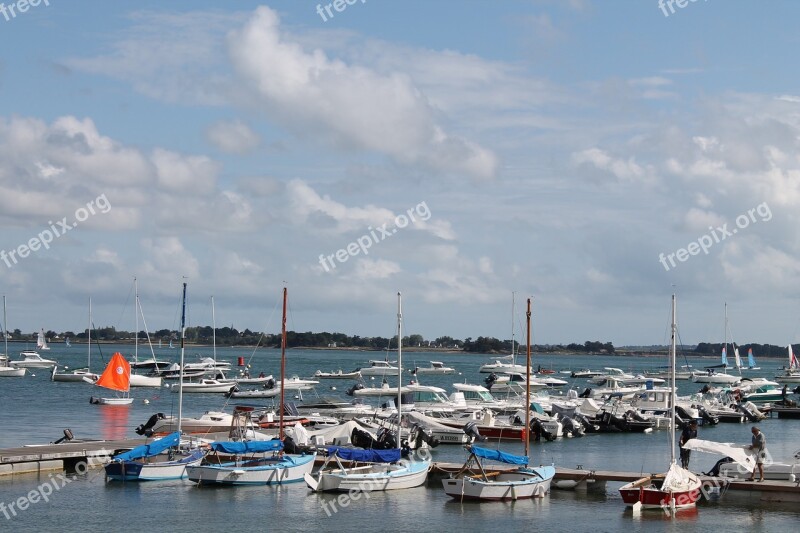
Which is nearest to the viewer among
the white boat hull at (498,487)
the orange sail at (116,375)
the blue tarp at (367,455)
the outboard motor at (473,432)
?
the white boat hull at (498,487)

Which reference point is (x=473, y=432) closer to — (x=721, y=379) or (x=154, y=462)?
(x=154, y=462)

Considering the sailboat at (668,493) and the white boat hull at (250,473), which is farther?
the white boat hull at (250,473)

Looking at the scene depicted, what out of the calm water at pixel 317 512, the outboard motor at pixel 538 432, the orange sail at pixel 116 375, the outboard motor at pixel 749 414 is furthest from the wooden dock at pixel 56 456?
the outboard motor at pixel 749 414

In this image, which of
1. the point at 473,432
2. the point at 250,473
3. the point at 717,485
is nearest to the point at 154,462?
the point at 250,473

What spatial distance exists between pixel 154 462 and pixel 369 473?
31.0 feet

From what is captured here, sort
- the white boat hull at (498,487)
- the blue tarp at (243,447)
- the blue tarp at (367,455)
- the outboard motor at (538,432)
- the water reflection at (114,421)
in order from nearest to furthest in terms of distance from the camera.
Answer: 1. the white boat hull at (498,487)
2. the blue tarp at (367,455)
3. the blue tarp at (243,447)
4. the outboard motor at (538,432)
5. the water reflection at (114,421)

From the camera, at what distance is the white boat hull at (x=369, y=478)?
1689 inches

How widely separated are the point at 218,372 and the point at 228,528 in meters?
99.1

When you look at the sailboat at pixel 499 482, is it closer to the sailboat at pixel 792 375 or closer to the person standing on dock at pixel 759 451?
the person standing on dock at pixel 759 451

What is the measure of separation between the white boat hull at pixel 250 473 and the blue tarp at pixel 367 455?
189cm

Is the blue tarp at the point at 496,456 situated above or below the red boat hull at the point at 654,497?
above

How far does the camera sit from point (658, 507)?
4012cm

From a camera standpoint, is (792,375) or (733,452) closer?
(733,452)

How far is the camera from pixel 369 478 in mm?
43156
